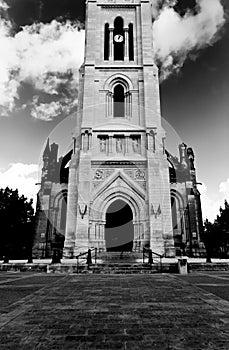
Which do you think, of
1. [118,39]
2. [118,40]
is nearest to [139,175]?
[118,40]

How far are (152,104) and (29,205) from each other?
19.1m

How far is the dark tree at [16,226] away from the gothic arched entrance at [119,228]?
29.8ft

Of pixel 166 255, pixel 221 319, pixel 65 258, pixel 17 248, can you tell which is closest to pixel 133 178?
pixel 166 255

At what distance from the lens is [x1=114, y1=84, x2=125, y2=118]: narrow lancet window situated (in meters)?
24.7

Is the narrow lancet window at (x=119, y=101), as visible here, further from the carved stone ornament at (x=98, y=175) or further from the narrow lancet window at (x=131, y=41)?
the carved stone ornament at (x=98, y=175)

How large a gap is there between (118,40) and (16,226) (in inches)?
876

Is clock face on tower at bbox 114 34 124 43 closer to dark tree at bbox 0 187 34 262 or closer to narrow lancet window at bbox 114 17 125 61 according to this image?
narrow lancet window at bbox 114 17 125 61

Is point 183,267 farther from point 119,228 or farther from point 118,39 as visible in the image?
point 118,39

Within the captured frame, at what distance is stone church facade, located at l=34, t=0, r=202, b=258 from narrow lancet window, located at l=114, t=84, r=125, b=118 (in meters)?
0.10

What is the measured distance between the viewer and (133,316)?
13.1 feet

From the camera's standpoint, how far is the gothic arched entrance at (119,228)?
21.4 meters

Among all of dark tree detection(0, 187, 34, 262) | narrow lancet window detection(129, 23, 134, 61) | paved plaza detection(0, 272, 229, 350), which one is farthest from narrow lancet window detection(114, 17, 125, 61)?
paved plaza detection(0, 272, 229, 350)

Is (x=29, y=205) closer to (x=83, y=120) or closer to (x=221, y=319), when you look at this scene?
(x=83, y=120)

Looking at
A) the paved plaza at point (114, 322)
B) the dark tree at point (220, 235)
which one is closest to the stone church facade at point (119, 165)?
the dark tree at point (220, 235)
